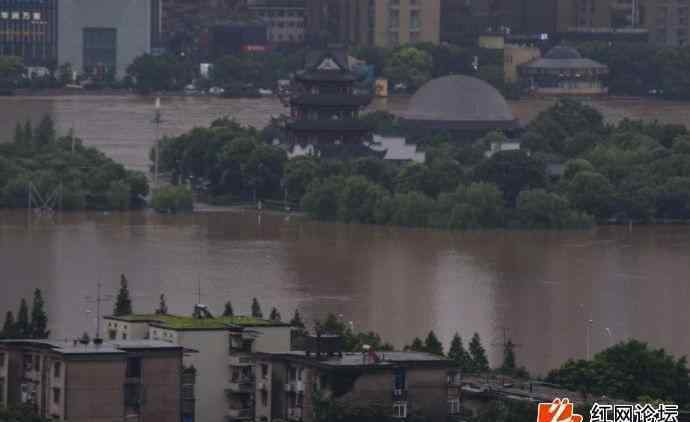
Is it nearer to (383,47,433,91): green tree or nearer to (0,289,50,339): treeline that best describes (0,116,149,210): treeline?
(0,289,50,339): treeline

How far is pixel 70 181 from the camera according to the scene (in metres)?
40.2

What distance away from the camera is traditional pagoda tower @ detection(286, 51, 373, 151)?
45031 mm

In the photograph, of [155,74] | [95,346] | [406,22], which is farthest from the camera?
[406,22]

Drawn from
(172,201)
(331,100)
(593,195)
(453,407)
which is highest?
(331,100)

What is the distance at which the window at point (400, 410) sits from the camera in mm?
21969

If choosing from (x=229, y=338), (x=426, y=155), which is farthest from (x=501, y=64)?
(x=229, y=338)

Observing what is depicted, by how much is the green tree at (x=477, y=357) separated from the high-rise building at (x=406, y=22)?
4334 centimetres

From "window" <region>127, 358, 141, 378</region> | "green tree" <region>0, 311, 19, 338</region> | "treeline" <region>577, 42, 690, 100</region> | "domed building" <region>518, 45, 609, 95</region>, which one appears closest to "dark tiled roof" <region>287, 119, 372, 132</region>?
"green tree" <region>0, 311, 19, 338</region>

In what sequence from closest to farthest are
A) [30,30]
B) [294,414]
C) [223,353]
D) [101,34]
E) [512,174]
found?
1. [294,414]
2. [223,353]
3. [512,174]
4. [101,34]
5. [30,30]

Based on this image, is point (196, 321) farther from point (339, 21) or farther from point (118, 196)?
point (339, 21)

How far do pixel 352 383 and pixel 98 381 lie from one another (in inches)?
60.4

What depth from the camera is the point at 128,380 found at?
2169 centimetres

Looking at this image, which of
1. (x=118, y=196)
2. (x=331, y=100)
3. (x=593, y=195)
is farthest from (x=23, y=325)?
(x=331, y=100)

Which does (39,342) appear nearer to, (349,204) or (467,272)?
(467,272)
